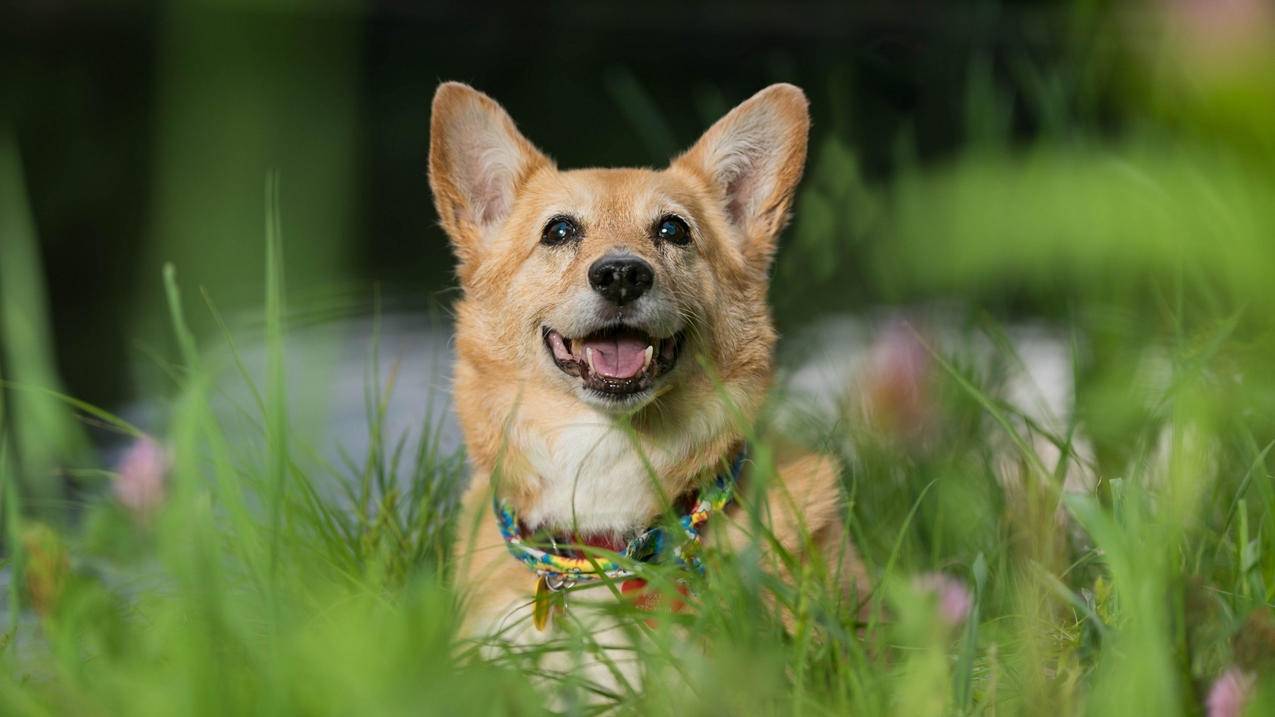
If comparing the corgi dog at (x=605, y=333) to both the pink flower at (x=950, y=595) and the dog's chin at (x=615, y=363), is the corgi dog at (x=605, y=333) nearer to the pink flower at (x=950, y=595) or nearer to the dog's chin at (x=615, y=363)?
the dog's chin at (x=615, y=363)

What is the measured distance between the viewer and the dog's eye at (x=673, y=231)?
2643 mm

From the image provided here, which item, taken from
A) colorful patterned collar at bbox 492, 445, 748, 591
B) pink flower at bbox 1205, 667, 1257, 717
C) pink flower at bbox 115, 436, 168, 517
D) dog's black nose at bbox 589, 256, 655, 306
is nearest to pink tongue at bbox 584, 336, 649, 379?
dog's black nose at bbox 589, 256, 655, 306

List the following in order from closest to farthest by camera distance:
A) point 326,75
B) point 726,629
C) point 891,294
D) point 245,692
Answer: point 326,75
point 245,692
point 726,629
point 891,294

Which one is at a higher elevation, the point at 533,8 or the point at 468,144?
the point at 533,8

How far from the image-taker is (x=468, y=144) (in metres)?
2.72

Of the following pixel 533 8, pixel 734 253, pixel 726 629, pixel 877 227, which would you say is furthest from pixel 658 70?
pixel 726 629

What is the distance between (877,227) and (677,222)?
101 centimetres

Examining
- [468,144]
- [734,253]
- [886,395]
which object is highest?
[468,144]

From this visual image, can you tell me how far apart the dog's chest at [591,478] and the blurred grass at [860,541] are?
23 cm

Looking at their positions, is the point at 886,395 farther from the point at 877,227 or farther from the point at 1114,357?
the point at 877,227

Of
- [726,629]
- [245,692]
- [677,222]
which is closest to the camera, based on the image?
[245,692]

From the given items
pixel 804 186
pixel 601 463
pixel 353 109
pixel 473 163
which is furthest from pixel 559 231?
pixel 353 109

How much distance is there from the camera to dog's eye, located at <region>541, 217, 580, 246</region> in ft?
8.72

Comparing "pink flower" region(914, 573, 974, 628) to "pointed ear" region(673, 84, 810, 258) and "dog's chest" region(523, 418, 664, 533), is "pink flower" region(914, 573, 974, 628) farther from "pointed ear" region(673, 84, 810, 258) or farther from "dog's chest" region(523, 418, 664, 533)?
"pointed ear" region(673, 84, 810, 258)
